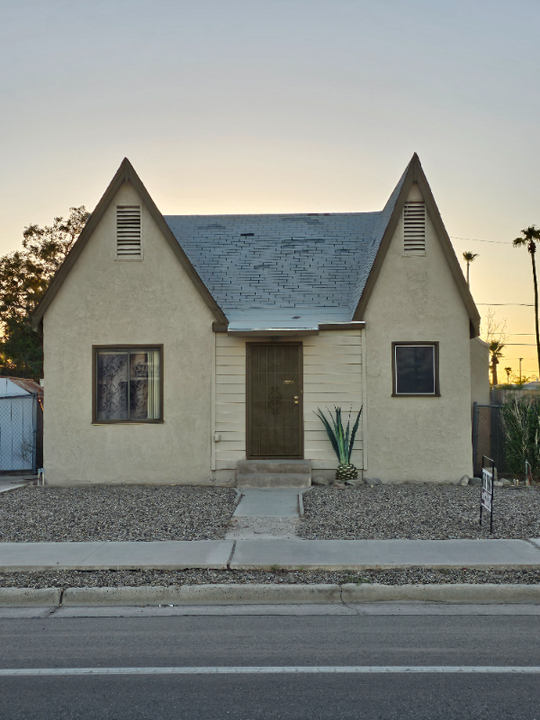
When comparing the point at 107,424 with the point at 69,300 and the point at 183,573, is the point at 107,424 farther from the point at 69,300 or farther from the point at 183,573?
the point at 183,573

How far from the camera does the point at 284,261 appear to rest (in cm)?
1380

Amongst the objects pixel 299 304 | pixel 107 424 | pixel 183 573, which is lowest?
pixel 183 573

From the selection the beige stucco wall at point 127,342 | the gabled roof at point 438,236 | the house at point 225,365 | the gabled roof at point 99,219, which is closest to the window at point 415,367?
the house at point 225,365

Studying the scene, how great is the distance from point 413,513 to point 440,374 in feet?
12.5

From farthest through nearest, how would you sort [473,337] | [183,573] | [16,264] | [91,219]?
1. [16,264]
2. [473,337]
3. [91,219]
4. [183,573]

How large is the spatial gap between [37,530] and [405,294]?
7.92 meters

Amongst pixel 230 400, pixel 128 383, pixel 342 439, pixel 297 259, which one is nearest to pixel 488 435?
pixel 342 439

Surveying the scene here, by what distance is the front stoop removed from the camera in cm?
1160

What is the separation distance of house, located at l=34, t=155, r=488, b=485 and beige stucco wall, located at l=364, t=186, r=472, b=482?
22 mm

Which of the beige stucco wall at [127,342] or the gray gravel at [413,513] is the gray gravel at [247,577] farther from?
the beige stucco wall at [127,342]

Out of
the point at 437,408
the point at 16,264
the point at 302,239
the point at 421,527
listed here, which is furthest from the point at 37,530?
the point at 16,264

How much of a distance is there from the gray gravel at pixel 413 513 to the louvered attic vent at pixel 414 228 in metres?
4.68

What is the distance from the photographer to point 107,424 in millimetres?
12242

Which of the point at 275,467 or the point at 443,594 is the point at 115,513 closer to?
the point at 275,467
